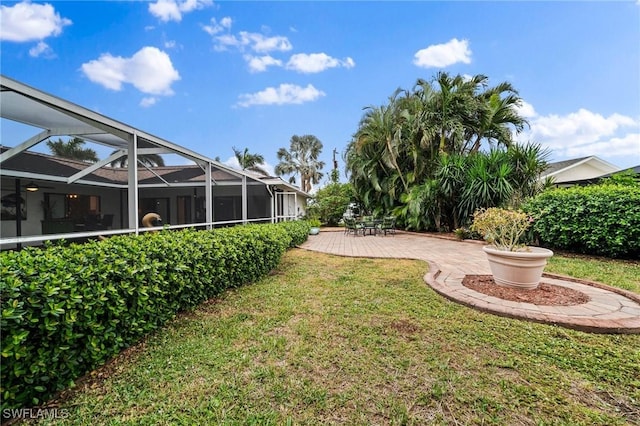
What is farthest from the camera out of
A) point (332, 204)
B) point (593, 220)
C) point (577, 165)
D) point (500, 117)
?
point (332, 204)

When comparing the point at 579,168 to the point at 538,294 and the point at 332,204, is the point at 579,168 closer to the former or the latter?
the point at 332,204

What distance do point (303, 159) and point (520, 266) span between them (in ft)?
111

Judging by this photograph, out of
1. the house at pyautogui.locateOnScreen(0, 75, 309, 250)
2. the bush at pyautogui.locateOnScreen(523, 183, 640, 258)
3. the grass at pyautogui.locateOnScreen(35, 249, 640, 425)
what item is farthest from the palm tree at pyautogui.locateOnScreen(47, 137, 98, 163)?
the bush at pyautogui.locateOnScreen(523, 183, 640, 258)

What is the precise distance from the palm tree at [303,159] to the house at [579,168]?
24.9 m

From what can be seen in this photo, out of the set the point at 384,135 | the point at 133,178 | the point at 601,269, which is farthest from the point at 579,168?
the point at 133,178

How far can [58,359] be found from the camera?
2.10 m

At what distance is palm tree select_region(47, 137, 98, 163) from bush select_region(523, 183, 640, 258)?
35.0 ft

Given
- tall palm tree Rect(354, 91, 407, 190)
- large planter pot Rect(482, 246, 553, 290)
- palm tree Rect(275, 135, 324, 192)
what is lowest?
large planter pot Rect(482, 246, 553, 290)

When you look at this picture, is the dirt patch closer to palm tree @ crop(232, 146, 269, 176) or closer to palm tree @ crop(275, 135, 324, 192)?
palm tree @ crop(232, 146, 269, 176)

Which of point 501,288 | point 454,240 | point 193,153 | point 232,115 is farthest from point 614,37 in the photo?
point 232,115

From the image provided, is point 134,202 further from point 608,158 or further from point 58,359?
point 608,158

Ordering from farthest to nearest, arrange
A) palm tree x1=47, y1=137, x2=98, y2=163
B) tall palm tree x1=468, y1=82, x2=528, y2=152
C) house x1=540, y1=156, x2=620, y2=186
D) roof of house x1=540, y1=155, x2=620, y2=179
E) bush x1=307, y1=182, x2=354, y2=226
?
bush x1=307, y1=182, x2=354, y2=226 < house x1=540, y1=156, x2=620, y2=186 < roof of house x1=540, y1=155, x2=620, y2=179 < tall palm tree x1=468, y1=82, x2=528, y2=152 < palm tree x1=47, y1=137, x2=98, y2=163

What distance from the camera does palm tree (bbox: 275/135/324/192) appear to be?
3647 cm

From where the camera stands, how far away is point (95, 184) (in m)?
9.79
